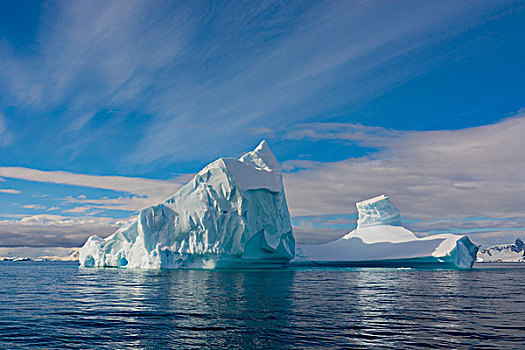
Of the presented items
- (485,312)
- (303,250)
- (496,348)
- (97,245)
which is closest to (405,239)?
(303,250)

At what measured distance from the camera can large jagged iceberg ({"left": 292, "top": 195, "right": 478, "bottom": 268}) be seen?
50188 millimetres

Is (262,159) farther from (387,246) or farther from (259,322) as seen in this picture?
(259,322)

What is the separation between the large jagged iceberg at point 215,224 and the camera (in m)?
37.7

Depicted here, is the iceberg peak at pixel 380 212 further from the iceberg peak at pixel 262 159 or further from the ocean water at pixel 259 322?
the ocean water at pixel 259 322

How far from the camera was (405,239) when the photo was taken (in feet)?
189

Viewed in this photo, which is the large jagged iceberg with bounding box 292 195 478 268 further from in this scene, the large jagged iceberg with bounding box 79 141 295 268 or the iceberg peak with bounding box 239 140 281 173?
the iceberg peak with bounding box 239 140 281 173

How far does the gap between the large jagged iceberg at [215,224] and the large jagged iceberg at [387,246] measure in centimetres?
2166

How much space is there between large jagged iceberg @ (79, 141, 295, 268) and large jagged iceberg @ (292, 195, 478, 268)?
853 inches

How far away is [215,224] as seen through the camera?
37594 millimetres

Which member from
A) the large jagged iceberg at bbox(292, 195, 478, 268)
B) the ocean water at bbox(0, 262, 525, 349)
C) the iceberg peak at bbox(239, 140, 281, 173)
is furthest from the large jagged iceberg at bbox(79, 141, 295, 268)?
the large jagged iceberg at bbox(292, 195, 478, 268)

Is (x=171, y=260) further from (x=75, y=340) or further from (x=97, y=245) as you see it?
(x=75, y=340)

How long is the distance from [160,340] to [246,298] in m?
7.78

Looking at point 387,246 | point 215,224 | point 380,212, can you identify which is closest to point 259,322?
point 215,224

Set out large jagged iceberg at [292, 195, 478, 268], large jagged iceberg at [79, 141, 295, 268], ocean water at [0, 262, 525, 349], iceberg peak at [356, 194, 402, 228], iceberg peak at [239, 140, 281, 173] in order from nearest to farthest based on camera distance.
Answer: ocean water at [0, 262, 525, 349], large jagged iceberg at [79, 141, 295, 268], iceberg peak at [239, 140, 281, 173], large jagged iceberg at [292, 195, 478, 268], iceberg peak at [356, 194, 402, 228]
